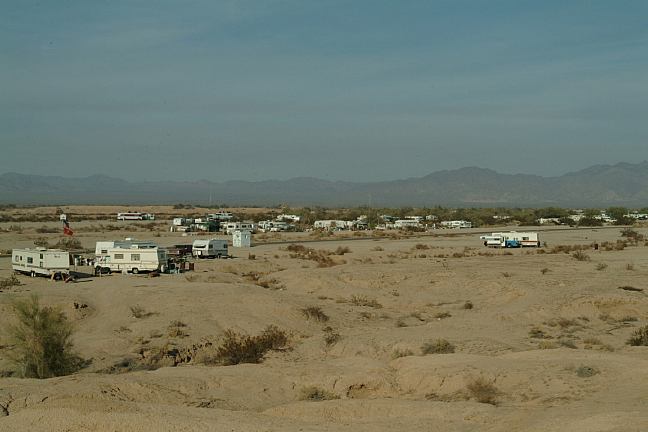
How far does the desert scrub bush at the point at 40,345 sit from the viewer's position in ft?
72.0

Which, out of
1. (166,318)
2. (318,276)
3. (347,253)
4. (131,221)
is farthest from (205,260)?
(131,221)

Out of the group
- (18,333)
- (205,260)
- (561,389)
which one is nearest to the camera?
(561,389)

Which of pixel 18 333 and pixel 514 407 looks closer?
pixel 514 407

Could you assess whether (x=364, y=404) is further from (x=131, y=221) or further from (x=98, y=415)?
(x=131, y=221)

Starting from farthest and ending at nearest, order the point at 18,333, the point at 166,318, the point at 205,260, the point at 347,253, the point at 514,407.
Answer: the point at 347,253 < the point at 205,260 < the point at 166,318 < the point at 18,333 < the point at 514,407

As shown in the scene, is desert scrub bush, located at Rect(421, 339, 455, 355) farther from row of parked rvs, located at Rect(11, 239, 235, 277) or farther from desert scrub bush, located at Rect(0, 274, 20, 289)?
row of parked rvs, located at Rect(11, 239, 235, 277)

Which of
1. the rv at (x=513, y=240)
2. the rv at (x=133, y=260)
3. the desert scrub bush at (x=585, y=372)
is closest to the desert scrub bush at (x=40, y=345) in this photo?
the desert scrub bush at (x=585, y=372)

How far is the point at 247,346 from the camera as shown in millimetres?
26016

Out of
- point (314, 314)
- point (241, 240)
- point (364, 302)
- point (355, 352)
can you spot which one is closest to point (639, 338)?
point (355, 352)

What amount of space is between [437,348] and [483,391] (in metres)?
5.42

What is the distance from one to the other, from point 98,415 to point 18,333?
8.39 metres

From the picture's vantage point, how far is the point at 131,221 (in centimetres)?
13175

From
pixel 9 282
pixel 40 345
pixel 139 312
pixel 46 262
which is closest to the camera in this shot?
pixel 40 345

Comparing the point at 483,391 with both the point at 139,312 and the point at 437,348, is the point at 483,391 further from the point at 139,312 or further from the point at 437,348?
the point at 139,312
